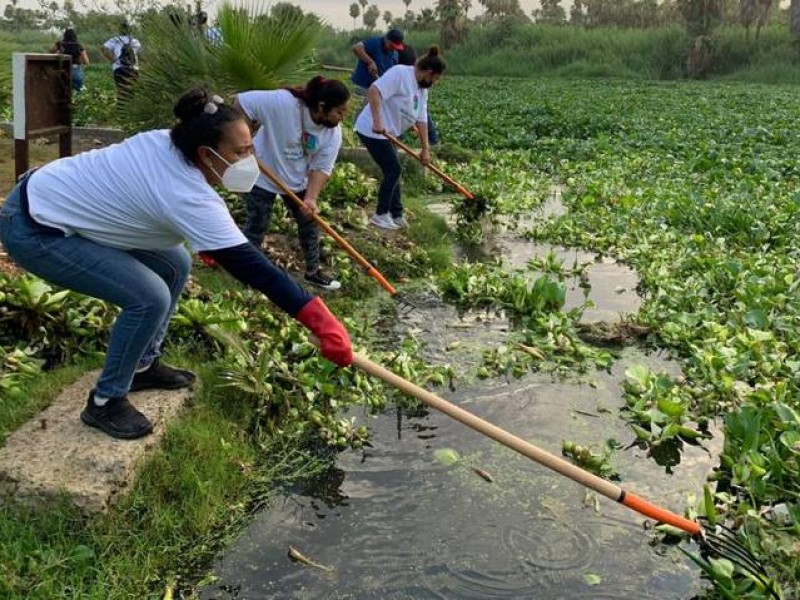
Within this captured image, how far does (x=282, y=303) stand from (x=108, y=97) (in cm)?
1210

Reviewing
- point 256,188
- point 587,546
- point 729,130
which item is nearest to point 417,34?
point 729,130

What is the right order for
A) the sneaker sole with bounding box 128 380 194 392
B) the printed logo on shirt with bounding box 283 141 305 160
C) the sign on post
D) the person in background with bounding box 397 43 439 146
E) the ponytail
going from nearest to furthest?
the sneaker sole with bounding box 128 380 194 392 → the ponytail → the printed logo on shirt with bounding box 283 141 305 160 → the sign on post → the person in background with bounding box 397 43 439 146

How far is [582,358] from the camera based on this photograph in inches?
190

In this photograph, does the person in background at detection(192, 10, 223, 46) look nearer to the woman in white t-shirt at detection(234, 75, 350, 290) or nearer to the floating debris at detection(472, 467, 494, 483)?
the woman in white t-shirt at detection(234, 75, 350, 290)

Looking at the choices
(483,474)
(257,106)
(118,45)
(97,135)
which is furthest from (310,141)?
(118,45)

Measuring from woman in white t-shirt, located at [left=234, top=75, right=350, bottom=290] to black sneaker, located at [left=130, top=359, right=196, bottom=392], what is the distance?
6.15 ft

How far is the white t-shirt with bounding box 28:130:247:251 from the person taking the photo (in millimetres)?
2740

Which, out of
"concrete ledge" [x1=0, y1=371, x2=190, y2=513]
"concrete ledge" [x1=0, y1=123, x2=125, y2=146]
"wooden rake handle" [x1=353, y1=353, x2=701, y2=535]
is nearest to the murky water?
"wooden rake handle" [x1=353, y1=353, x2=701, y2=535]

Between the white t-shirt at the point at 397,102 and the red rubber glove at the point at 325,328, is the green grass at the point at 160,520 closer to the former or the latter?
the red rubber glove at the point at 325,328

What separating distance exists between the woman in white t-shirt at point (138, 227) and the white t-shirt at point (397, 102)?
411 centimetres

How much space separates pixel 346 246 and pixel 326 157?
0.62 metres

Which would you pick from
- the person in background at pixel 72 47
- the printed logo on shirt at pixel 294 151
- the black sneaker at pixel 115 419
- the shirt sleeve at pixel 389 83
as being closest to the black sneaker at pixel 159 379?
the black sneaker at pixel 115 419

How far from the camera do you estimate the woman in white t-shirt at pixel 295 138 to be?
502 cm

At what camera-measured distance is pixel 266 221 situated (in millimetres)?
5453
